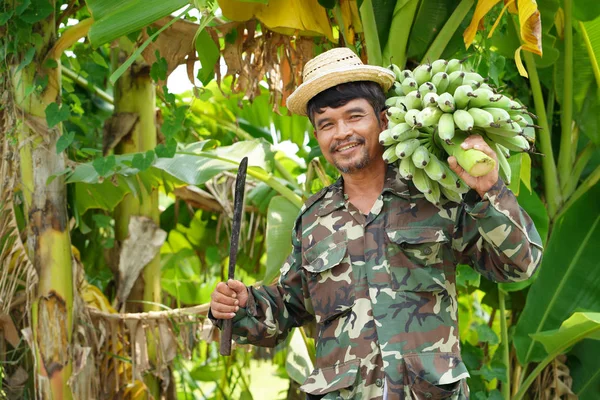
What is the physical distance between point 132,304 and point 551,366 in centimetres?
193

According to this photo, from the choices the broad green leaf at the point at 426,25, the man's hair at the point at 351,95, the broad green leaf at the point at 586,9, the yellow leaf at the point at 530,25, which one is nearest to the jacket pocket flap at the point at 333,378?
the man's hair at the point at 351,95

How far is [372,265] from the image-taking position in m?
2.30

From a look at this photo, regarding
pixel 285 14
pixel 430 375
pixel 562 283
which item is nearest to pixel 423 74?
pixel 430 375

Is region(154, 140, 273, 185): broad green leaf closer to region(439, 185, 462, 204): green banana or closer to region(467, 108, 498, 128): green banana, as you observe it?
region(439, 185, 462, 204): green banana

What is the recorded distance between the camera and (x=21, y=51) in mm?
3547

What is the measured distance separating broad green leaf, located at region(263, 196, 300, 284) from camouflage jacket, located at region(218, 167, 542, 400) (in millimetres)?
1137

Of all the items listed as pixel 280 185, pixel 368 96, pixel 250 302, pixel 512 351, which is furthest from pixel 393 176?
pixel 512 351

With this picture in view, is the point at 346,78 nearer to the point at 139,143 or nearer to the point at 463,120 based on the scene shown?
the point at 463,120

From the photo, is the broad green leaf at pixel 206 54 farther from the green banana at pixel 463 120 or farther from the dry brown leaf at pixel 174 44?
the green banana at pixel 463 120

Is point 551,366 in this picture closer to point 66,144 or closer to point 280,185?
point 280,185

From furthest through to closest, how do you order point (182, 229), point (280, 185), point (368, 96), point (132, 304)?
point (182, 229) → point (132, 304) → point (280, 185) → point (368, 96)

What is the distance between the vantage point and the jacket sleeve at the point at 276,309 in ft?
8.07

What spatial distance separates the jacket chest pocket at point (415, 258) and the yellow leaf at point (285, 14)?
109 centimetres

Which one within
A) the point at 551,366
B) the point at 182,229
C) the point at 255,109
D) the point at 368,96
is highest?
the point at 255,109
